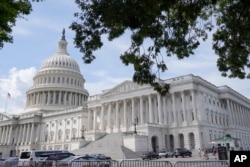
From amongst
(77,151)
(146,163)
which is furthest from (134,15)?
(77,151)

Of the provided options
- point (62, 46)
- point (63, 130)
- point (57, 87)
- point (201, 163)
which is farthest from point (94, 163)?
point (62, 46)

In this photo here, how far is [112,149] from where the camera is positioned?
53.3 meters

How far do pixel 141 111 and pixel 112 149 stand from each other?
1784 cm

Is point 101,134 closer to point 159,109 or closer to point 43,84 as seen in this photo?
point 159,109

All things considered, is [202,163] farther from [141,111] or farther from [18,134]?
[18,134]

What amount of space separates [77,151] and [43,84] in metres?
55.8

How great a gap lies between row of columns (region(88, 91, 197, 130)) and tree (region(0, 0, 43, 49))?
175 feet

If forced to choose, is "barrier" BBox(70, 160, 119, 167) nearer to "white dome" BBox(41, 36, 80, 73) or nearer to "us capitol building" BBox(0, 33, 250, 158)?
"us capitol building" BBox(0, 33, 250, 158)

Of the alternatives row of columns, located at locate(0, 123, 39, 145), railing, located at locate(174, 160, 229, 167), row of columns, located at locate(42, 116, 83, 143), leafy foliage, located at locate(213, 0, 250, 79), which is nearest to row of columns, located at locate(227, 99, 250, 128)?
row of columns, located at locate(42, 116, 83, 143)

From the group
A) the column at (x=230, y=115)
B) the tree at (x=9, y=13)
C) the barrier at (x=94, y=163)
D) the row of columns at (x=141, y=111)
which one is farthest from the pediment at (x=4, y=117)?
the tree at (x=9, y=13)

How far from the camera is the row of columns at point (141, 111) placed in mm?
66125

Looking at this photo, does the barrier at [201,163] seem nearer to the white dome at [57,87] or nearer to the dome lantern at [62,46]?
the white dome at [57,87]

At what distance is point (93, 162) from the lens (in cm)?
1897

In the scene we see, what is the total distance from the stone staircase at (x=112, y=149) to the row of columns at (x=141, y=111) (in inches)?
394
